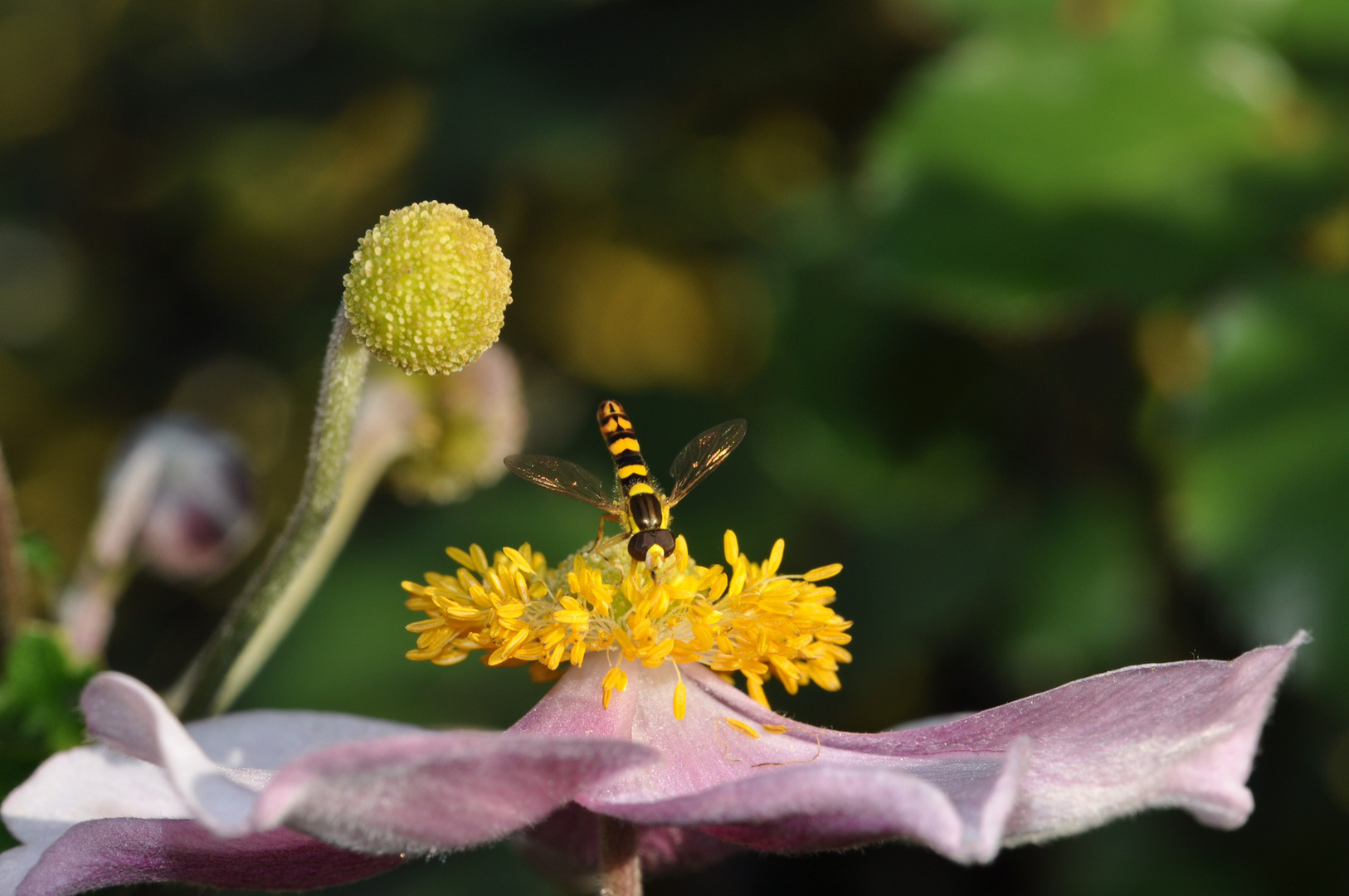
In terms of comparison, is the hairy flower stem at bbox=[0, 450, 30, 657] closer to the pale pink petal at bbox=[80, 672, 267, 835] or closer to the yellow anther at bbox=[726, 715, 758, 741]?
the pale pink petal at bbox=[80, 672, 267, 835]

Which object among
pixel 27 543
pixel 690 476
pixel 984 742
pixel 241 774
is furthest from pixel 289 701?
pixel 984 742

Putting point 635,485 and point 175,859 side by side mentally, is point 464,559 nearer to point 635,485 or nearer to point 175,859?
point 635,485

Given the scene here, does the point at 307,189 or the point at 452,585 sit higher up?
the point at 307,189

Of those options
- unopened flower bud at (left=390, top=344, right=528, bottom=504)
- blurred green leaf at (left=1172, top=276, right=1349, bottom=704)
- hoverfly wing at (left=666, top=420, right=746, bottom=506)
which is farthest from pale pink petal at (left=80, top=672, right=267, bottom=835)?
blurred green leaf at (left=1172, top=276, right=1349, bottom=704)

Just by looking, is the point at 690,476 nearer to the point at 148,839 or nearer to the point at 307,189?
the point at 148,839

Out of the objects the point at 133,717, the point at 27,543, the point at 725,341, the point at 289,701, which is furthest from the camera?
the point at 725,341

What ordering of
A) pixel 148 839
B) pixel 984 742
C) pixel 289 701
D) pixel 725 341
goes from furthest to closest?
1. pixel 725 341
2. pixel 289 701
3. pixel 984 742
4. pixel 148 839

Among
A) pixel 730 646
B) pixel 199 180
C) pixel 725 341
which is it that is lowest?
pixel 730 646
